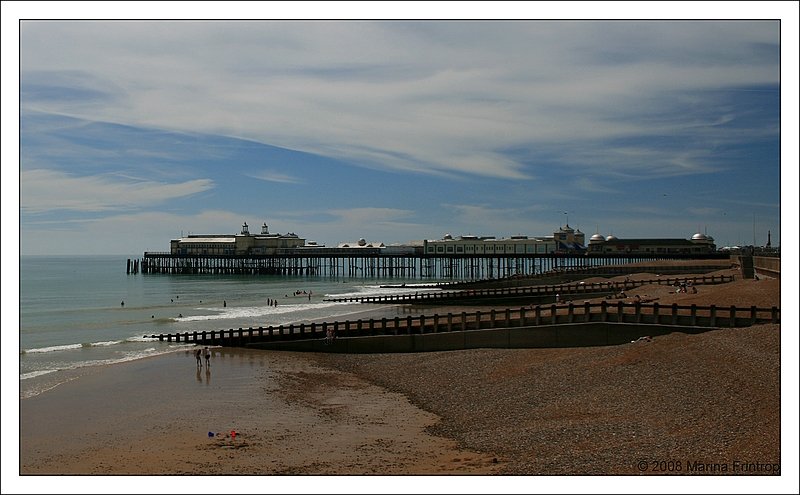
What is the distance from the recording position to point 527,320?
85.6ft

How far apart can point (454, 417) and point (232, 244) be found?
429ft

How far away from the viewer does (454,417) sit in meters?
17.4

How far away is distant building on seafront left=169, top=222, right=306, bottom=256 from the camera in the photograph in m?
142

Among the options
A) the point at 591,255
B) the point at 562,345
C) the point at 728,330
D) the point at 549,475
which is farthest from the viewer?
the point at 591,255

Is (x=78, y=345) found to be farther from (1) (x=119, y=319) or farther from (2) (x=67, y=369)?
(1) (x=119, y=319)

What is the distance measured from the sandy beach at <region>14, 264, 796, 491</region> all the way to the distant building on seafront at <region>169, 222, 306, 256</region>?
119090mm

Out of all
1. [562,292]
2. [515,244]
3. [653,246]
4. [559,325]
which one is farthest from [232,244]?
[559,325]

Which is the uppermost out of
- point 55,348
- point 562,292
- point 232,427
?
point 562,292

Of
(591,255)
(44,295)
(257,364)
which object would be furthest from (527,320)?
(591,255)

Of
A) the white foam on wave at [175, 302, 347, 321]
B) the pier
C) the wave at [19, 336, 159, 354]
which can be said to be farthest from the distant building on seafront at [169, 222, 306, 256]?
the wave at [19, 336, 159, 354]

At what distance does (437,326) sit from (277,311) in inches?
1192

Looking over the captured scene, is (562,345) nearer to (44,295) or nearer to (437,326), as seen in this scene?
(437,326)

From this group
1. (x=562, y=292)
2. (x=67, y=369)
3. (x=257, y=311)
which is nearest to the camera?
(x=67, y=369)

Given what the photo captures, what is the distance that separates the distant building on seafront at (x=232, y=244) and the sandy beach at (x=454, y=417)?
391 feet
